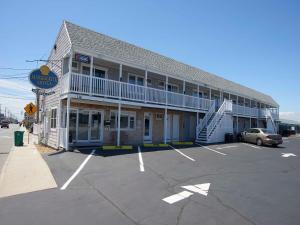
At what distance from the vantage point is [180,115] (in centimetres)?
2231

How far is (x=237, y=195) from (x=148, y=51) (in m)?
17.3

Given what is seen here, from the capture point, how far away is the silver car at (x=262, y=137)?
20.3 metres

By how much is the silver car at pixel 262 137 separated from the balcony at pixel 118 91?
602 centimetres

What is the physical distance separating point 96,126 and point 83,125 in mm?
934

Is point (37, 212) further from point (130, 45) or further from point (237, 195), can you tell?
point (130, 45)

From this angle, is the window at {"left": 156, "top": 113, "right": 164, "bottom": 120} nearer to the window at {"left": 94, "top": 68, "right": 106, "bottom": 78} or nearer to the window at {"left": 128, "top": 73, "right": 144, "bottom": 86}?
the window at {"left": 128, "top": 73, "right": 144, "bottom": 86}

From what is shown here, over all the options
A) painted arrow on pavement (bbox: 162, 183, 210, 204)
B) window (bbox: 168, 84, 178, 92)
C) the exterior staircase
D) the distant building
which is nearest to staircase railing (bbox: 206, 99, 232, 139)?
the exterior staircase

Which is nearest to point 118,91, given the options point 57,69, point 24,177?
point 57,69

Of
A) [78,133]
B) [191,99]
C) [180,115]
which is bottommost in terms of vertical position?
[78,133]

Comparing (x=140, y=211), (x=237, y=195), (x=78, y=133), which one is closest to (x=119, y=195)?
(x=140, y=211)

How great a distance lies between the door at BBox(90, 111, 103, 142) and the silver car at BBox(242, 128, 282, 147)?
13891mm

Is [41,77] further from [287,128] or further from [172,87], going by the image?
[287,128]

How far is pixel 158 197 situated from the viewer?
20.0ft

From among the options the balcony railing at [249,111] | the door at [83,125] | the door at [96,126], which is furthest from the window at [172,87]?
the door at [83,125]
